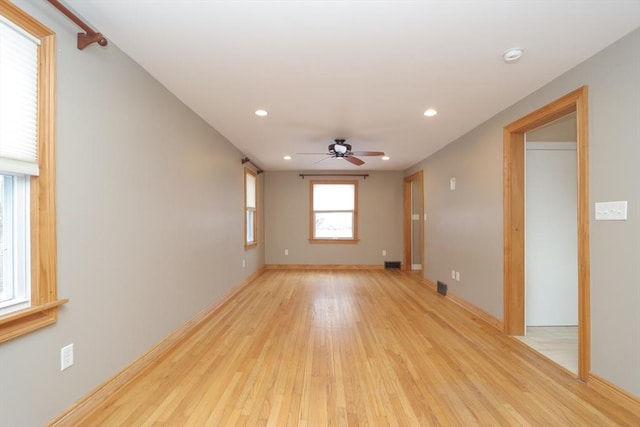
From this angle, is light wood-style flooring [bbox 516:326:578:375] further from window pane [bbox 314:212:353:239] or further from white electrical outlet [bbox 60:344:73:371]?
window pane [bbox 314:212:353:239]

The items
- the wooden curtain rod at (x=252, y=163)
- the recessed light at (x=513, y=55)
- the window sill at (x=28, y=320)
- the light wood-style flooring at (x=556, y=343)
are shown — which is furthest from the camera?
the wooden curtain rod at (x=252, y=163)

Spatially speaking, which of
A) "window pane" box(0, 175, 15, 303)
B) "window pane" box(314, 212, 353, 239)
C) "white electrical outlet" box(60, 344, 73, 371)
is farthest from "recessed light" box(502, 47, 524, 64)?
"window pane" box(314, 212, 353, 239)

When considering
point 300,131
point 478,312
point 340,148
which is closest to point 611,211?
point 478,312

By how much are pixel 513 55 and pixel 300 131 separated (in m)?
2.46

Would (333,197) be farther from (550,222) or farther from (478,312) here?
(550,222)

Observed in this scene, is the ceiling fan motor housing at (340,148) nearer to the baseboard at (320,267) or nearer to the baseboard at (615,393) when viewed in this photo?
the baseboard at (615,393)

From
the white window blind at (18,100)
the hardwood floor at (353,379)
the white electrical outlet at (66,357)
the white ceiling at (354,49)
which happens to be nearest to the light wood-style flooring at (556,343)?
the hardwood floor at (353,379)

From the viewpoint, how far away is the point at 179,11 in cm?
165

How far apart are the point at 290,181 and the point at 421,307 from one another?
4.34 meters

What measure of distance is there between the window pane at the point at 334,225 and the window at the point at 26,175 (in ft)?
18.9

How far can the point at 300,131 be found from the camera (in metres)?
3.88

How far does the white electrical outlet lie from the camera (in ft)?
5.22

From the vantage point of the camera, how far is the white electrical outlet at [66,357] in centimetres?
159

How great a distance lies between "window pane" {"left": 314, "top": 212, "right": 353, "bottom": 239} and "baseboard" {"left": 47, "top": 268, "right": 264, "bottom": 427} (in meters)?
4.02
